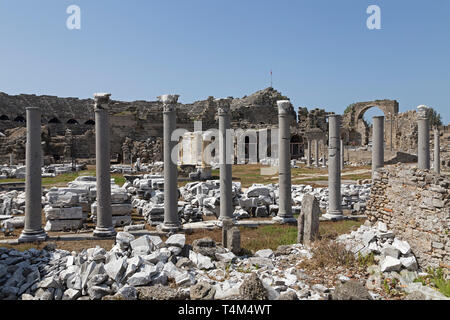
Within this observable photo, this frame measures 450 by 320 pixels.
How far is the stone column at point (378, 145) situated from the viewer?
41.0 feet

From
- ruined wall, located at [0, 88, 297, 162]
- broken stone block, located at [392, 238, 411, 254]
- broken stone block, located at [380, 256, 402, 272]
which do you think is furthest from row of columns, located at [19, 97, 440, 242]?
ruined wall, located at [0, 88, 297, 162]

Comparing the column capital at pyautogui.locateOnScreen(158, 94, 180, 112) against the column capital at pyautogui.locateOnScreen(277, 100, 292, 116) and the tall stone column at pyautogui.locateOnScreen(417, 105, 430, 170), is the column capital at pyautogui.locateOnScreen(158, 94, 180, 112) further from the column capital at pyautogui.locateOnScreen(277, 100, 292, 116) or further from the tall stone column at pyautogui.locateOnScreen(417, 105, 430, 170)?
the tall stone column at pyautogui.locateOnScreen(417, 105, 430, 170)

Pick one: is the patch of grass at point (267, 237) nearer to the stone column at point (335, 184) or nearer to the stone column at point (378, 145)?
the stone column at point (335, 184)

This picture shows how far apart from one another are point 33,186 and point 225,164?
5.35m

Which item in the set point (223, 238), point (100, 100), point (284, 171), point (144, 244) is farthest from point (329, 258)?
point (100, 100)

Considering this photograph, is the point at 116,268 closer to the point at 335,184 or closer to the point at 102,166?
the point at 102,166

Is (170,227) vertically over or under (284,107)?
under

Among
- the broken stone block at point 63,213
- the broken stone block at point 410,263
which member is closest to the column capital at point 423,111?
the broken stone block at point 410,263

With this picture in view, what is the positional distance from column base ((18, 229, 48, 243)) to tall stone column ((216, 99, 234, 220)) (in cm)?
491

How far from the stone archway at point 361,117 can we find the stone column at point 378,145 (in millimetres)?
36128

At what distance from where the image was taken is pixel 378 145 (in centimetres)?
1269
